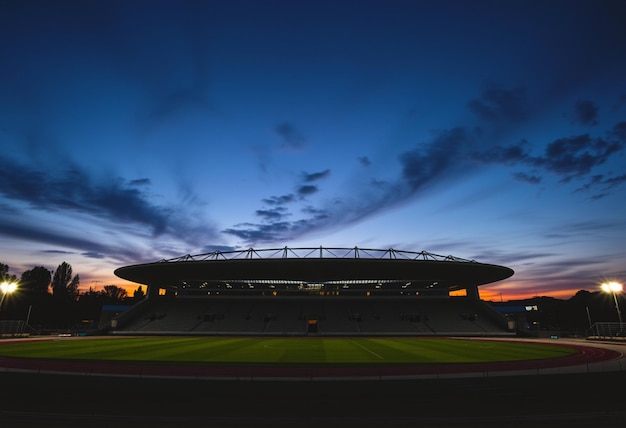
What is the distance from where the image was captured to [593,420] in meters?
9.90

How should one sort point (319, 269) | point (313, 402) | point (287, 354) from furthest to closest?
point (319, 269)
point (287, 354)
point (313, 402)

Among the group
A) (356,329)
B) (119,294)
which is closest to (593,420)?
(356,329)

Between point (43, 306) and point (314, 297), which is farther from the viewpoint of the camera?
point (43, 306)

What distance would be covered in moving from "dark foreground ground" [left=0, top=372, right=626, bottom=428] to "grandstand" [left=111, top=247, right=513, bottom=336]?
4204 cm

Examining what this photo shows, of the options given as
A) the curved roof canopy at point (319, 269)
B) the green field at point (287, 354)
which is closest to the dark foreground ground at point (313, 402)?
the green field at point (287, 354)

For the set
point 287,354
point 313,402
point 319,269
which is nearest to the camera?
point 313,402

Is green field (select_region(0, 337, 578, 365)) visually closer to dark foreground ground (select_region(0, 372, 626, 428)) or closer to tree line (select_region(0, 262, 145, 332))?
dark foreground ground (select_region(0, 372, 626, 428))

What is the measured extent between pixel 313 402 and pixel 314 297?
212ft

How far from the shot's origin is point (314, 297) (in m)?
75.9

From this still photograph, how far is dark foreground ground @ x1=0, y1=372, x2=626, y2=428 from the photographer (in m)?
9.88

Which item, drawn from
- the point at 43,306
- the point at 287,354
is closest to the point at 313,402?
the point at 287,354

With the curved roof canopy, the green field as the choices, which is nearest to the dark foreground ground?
the green field

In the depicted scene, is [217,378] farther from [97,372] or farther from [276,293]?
[276,293]

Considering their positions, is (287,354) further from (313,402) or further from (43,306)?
(43,306)
